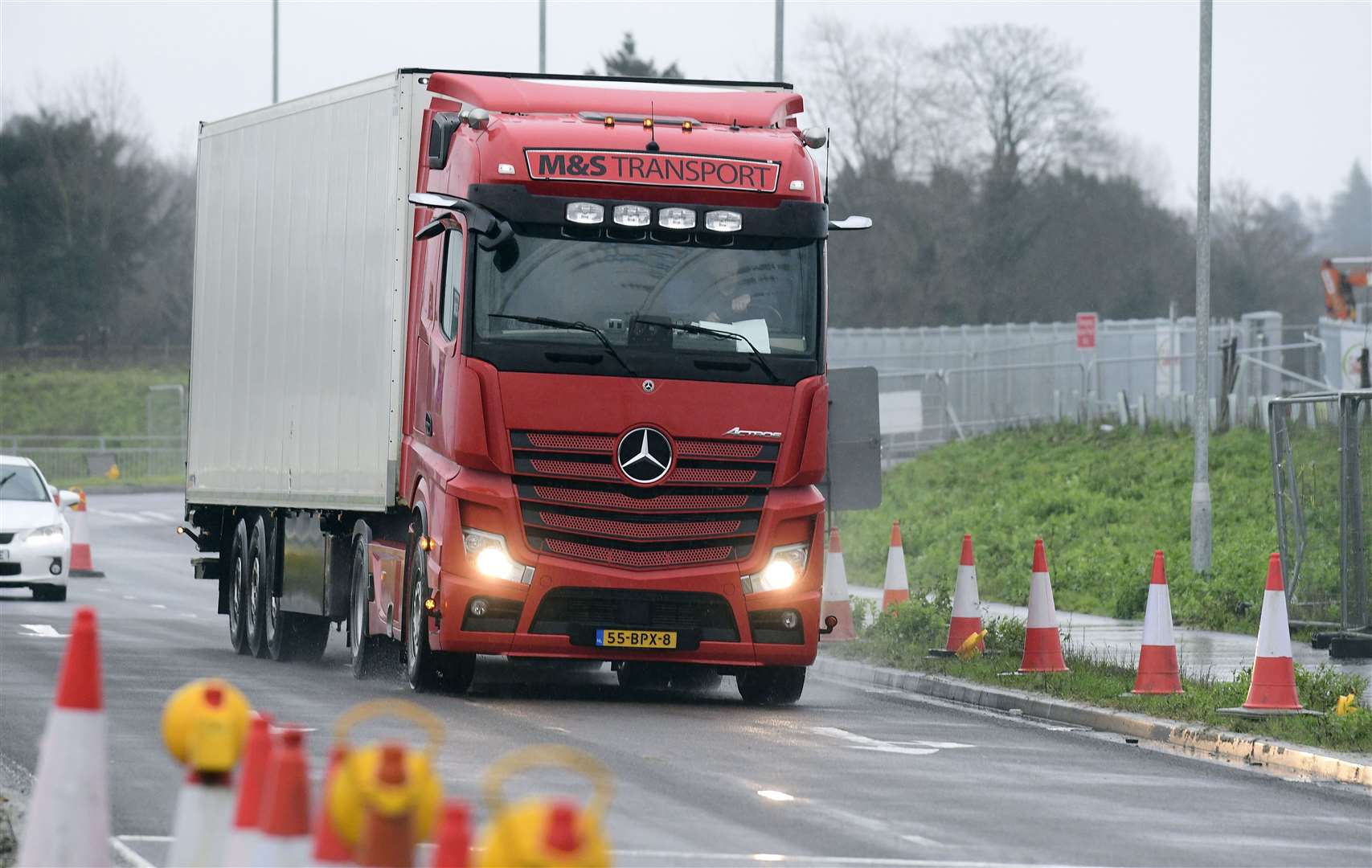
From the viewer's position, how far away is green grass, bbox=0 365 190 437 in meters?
81.4

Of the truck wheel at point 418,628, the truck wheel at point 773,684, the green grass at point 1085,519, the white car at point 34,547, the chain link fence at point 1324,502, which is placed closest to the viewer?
the truck wheel at point 418,628

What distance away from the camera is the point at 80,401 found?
→ 8406 centimetres

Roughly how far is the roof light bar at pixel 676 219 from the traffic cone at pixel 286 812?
9.66 meters

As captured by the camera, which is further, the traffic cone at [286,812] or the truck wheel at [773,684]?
the truck wheel at [773,684]

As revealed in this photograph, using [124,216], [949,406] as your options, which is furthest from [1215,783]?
[124,216]

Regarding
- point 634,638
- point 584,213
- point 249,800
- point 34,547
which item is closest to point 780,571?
point 634,638

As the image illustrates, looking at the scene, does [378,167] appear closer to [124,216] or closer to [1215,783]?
[1215,783]

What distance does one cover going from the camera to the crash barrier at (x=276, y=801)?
13.9 ft

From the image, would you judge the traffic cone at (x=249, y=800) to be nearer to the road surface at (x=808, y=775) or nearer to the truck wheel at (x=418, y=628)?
the road surface at (x=808, y=775)

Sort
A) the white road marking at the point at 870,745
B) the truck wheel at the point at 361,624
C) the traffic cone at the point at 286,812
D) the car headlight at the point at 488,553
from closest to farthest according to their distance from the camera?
1. the traffic cone at the point at 286,812
2. the white road marking at the point at 870,745
3. the car headlight at the point at 488,553
4. the truck wheel at the point at 361,624

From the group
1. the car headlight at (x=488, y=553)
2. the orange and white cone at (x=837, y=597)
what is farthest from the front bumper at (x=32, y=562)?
the car headlight at (x=488, y=553)

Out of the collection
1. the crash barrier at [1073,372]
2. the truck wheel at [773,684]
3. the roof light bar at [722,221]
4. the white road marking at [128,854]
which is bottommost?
the white road marking at [128,854]

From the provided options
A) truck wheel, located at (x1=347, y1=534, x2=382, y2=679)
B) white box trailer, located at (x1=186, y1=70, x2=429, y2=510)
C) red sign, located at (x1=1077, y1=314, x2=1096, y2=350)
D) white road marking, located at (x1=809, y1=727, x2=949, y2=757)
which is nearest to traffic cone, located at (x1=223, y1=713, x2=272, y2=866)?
white road marking, located at (x1=809, y1=727, x2=949, y2=757)

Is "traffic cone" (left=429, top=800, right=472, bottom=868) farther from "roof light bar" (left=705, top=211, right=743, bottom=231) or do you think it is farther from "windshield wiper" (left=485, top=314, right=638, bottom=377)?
"roof light bar" (left=705, top=211, right=743, bottom=231)
